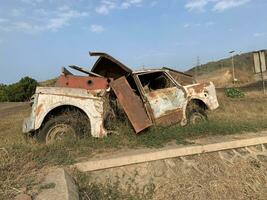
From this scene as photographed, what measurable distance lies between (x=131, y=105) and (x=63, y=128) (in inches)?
63.0

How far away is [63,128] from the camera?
9.16m

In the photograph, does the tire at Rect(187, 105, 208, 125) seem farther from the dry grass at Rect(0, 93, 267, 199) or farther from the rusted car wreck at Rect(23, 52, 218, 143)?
the dry grass at Rect(0, 93, 267, 199)

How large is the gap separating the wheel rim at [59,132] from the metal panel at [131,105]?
129 cm

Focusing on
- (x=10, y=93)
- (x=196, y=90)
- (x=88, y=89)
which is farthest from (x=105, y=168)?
(x=10, y=93)

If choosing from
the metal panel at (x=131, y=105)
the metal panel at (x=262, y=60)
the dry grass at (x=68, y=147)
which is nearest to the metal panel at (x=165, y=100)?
the dry grass at (x=68, y=147)

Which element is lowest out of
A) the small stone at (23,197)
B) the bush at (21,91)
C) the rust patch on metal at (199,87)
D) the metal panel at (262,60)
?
the small stone at (23,197)

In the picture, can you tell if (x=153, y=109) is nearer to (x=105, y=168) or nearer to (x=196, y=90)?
(x=196, y=90)

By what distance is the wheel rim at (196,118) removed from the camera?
10727 mm

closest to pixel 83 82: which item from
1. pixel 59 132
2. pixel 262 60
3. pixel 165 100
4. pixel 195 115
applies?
pixel 59 132

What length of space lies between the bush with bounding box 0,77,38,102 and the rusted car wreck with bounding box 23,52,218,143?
2209 centimetres

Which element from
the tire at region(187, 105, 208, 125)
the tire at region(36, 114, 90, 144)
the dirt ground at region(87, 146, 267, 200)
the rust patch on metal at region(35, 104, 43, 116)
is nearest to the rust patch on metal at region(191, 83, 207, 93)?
the tire at region(187, 105, 208, 125)

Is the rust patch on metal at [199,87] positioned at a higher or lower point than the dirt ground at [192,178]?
higher

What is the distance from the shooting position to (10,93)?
3219 centimetres

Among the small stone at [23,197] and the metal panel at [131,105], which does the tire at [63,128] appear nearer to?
the metal panel at [131,105]
